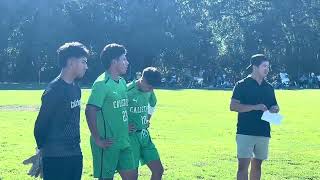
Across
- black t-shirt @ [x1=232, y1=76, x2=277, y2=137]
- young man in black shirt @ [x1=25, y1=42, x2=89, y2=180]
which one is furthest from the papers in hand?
young man in black shirt @ [x1=25, y1=42, x2=89, y2=180]

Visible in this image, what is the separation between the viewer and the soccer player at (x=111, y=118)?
6610 mm

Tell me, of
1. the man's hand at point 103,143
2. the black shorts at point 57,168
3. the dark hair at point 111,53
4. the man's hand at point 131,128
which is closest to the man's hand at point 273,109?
the man's hand at point 131,128

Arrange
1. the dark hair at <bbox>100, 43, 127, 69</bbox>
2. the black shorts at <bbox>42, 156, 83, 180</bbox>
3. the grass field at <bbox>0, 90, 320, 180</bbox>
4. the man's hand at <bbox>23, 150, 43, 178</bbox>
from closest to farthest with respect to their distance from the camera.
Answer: the black shorts at <bbox>42, 156, 83, 180</bbox>, the man's hand at <bbox>23, 150, 43, 178</bbox>, the dark hair at <bbox>100, 43, 127, 69</bbox>, the grass field at <bbox>0, 90, 320, 180</bbox>

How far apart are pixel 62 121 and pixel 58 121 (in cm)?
4

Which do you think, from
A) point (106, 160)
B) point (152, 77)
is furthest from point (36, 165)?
point (152, 77)

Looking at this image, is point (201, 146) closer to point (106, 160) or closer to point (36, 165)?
point (106, 160)

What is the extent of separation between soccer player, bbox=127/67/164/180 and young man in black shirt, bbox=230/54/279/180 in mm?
1212

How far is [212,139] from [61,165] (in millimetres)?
10339

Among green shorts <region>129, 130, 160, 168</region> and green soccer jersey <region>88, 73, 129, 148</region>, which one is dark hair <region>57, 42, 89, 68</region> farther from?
green shorts <region>129, 130, 160, 168</region>

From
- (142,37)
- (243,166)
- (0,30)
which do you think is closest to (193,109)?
(243,166)

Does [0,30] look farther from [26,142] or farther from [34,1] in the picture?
[26,142]

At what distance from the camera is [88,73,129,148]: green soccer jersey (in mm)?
6613

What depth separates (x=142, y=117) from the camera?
7.77 meters

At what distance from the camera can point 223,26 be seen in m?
72.4
